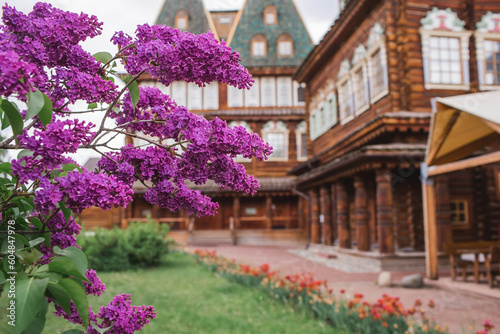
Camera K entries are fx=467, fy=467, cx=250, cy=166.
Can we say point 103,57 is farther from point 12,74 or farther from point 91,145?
point 12,74

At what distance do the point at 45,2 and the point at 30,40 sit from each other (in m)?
0.24

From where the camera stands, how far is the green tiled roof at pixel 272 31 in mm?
27141

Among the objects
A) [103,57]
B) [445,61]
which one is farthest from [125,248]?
[103,57]

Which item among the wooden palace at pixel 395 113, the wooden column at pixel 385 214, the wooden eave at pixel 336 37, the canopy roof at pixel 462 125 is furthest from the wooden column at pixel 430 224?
the wooden eave at pixel 336 37

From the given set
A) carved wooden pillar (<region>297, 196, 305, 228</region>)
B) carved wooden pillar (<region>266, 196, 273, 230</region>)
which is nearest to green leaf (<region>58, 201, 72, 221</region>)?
carved wooden pillar (<region>266, 196, 273, 230</region>)

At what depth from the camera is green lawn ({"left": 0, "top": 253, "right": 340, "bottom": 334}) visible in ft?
18.4

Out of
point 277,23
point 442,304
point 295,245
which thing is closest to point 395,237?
point 442,304

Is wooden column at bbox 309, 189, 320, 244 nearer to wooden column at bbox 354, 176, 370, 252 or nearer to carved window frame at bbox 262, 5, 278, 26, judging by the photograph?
wooden column at bbox 354, 176, 370, 252

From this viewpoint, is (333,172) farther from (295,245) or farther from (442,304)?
(295,245)

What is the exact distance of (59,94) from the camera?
158 cm

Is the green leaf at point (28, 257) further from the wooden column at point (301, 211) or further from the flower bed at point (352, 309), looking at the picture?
the wooden column at point (301, 211)

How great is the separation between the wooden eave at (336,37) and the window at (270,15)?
804 cm

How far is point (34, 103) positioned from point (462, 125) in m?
7.33

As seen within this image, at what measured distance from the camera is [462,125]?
24.0ft
